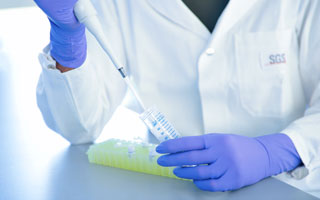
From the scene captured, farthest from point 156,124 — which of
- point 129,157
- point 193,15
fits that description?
point 193,15

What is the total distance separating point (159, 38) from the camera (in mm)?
1536

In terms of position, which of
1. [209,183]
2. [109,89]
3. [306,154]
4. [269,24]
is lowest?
[306,154]

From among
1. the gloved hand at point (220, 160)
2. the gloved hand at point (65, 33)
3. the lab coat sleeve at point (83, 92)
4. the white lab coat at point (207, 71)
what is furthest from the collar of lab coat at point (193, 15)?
the gloved hand at point (220, 160)

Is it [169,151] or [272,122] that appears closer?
[169,151]

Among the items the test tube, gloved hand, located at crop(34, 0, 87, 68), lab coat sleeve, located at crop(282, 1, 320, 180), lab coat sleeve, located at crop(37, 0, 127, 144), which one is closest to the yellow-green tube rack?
the test tube

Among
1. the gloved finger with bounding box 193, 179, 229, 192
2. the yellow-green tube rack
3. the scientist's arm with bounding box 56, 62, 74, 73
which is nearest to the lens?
the gloved finger with bounding box 193, 179, 229, 192

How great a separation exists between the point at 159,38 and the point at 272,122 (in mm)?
535

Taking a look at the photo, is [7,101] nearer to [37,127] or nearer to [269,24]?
[37,127]

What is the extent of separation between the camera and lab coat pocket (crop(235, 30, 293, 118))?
1419mm

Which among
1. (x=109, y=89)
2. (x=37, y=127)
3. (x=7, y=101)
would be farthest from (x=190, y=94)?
(x=7, y=101)

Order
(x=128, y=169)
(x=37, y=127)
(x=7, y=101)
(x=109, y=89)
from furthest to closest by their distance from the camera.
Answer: (x=7, y=101), (x=37, y=127), (x=109, y=89), (x=128, y=169)

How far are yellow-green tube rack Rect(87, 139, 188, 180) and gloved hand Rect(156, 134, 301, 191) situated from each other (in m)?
0.06

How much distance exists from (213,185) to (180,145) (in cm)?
14

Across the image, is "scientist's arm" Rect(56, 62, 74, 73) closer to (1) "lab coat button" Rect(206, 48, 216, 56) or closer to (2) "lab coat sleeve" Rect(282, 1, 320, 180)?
(1) "lab coat button" Rect(206, 48, 216, 56)
